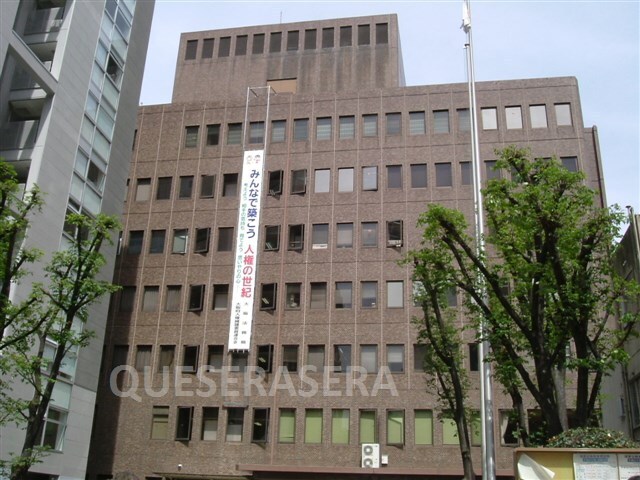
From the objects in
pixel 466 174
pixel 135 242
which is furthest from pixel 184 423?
pixel 466 174

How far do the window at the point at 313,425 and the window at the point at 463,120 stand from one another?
18262mm

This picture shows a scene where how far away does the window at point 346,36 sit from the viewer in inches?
1953

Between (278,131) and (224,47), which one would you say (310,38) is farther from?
(278,131)

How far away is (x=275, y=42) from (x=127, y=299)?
21601 millimetres

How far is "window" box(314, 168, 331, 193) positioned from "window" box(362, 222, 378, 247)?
11.1 ft

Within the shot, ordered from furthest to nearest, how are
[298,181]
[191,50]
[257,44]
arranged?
[191,50]
[257,44]
[298,181]

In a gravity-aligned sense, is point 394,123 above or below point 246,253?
above

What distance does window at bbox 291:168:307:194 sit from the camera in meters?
42.1

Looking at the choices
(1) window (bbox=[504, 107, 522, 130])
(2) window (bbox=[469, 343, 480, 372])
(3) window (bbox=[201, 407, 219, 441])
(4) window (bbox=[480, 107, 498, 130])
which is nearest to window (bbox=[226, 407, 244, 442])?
(3) window (bbox=[201, 407, 219, 441])

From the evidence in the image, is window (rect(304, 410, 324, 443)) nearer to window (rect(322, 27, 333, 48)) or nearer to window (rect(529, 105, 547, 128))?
window (rect(529, 105, 547, 128))

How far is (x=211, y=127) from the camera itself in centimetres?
4525

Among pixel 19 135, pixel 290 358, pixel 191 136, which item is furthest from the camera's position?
pixel 191 136

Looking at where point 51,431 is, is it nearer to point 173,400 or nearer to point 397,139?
point 173,400

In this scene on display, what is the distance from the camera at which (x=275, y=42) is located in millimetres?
50938
